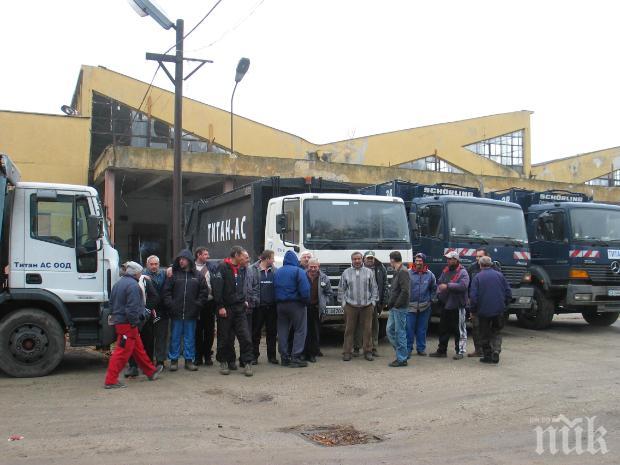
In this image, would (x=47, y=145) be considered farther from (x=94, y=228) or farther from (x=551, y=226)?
(x=551, y=226)

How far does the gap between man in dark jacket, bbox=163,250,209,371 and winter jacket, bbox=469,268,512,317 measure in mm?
4089

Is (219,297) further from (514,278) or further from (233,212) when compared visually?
(514,278)

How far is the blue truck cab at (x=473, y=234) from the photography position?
12.6 metres

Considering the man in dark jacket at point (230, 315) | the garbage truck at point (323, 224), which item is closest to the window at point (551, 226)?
the garbage truck at point (323, 224)

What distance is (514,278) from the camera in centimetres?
1295

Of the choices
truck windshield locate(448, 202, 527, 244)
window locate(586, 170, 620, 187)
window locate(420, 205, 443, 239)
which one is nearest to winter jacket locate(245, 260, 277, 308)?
window locate(420, 205, 443, 239)

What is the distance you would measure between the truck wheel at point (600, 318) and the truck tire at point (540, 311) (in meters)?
1.47

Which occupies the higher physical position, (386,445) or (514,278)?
(514,278)

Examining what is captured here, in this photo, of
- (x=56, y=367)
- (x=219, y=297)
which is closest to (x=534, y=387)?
(x=219, y=297)

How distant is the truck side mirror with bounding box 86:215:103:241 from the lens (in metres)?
8.88

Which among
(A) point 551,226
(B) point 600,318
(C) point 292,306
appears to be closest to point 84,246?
(C) point 292,306

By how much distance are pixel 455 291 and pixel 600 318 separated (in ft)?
22.0

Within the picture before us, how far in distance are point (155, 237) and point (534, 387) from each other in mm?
21960

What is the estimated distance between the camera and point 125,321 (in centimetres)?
820
